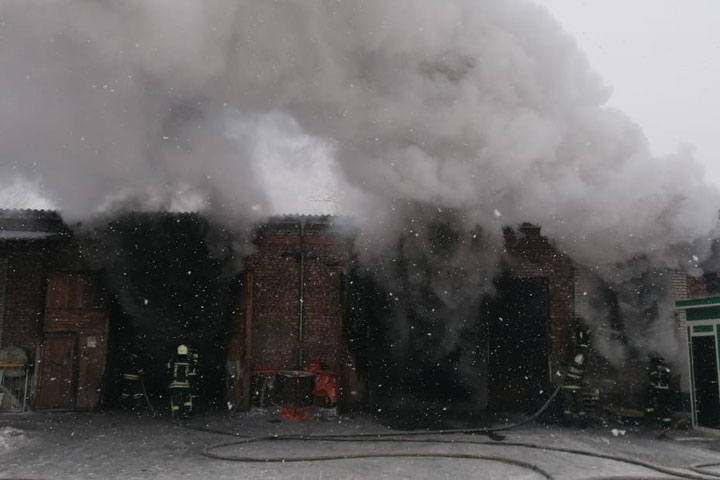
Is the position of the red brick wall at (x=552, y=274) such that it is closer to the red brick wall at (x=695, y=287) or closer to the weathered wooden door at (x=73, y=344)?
the red brick wall at (x=695, y=287)

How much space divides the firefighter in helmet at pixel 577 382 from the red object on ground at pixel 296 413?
4.58 metres

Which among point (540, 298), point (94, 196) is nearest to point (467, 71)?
point (540, 298)

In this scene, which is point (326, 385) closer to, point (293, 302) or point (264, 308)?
point (293, 302)

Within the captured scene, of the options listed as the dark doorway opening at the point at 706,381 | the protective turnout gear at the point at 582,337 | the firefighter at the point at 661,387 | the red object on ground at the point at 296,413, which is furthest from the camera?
the protective turnout gear at the point at 582,337

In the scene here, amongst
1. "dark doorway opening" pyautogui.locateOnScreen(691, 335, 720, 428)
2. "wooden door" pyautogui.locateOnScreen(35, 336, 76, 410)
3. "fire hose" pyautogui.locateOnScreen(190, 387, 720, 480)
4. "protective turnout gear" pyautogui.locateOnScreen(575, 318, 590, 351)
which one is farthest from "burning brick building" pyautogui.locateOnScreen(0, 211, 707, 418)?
"fire hose" pyautogui.locateOnScreen(190, 387, 720, 480)

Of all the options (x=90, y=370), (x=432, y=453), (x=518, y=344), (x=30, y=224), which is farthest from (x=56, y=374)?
(x=518, y=344)

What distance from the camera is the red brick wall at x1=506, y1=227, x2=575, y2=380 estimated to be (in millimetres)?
10812

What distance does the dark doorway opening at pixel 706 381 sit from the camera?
8.62m

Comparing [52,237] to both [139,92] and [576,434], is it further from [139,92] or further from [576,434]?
[576,434]

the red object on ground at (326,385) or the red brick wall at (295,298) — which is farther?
the red brick wall at (295,298)

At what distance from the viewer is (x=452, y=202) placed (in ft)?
31.5

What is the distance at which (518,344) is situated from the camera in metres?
11.0

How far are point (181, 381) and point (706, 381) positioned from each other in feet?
29.0

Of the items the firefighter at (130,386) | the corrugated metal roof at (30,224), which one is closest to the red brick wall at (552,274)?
the firefighter at (130,386)
